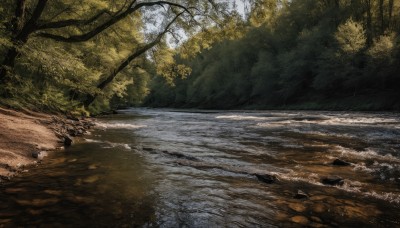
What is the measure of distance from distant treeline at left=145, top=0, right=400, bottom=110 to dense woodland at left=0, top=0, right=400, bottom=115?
18 cm

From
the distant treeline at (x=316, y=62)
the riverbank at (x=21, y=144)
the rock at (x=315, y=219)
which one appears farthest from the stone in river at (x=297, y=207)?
the distant treeline at (x=316, y=62)

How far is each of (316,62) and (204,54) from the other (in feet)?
134

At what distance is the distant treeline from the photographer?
3941 cm

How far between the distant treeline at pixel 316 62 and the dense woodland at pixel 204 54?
0.18 meters

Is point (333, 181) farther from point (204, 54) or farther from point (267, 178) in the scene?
point (204, 54)

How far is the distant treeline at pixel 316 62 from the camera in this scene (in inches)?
1551

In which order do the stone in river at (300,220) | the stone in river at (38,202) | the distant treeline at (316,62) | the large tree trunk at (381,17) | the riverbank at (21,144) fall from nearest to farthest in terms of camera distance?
the stone in river at (300,220) < the stone in river at (38,202) < the riverbank at (21,144) < the distant treeline at (316,62) < the large tree trunk at (381,17)

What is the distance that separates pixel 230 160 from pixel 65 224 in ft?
16.3

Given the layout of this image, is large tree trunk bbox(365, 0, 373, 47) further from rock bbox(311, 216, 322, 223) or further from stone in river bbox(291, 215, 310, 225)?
stone in river bbox(291, 215, 310, 225)

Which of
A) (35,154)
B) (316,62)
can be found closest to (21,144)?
(35,154)

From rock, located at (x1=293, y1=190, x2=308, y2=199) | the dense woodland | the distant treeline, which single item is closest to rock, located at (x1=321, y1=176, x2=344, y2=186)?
rock, located at (x1=293, y1=190, x2=308, y2=199)

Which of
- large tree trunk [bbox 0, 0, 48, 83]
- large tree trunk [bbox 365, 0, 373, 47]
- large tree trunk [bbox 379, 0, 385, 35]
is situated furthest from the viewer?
large tree trunk [bbox 379, 0, 385, 35]

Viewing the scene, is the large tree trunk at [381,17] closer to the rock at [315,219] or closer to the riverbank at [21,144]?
the riverbank at [21,144]

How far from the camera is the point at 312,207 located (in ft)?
15.7
